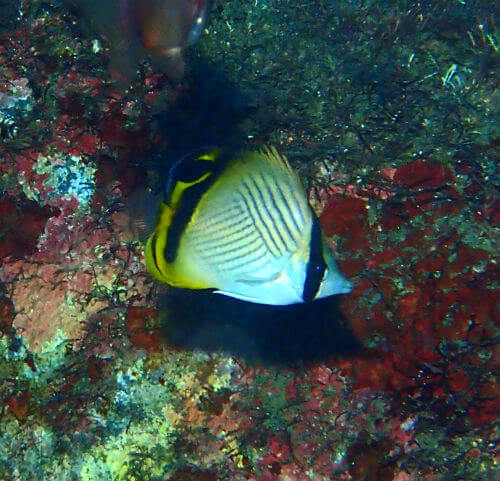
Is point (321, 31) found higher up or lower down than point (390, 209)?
higher up

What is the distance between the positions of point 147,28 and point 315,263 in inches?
105

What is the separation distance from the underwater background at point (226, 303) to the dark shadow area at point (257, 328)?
0.06ft

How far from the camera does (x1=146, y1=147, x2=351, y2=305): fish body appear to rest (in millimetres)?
1763

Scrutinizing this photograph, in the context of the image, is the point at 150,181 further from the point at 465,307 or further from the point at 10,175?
the point at 465,307

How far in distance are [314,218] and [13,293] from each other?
3.04 meters

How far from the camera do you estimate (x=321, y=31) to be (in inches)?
195

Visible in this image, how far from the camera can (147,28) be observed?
3.53 m

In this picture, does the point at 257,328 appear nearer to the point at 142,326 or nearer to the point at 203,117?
the point at 142,326

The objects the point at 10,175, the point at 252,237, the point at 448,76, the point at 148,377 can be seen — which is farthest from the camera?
the point at 448,76

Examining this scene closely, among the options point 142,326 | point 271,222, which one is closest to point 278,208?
point 271,222

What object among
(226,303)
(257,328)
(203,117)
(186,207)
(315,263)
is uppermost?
(186,207)

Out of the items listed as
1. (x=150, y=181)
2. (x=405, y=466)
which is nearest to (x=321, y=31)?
(x=150, y=181)

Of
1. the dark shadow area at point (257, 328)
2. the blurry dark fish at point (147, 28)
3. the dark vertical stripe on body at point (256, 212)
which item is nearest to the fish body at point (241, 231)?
the dark vertical stripe on body at point (256, 212)

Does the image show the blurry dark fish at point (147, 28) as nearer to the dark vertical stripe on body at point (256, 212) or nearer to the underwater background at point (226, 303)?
the underwater background at point (226, 303)
